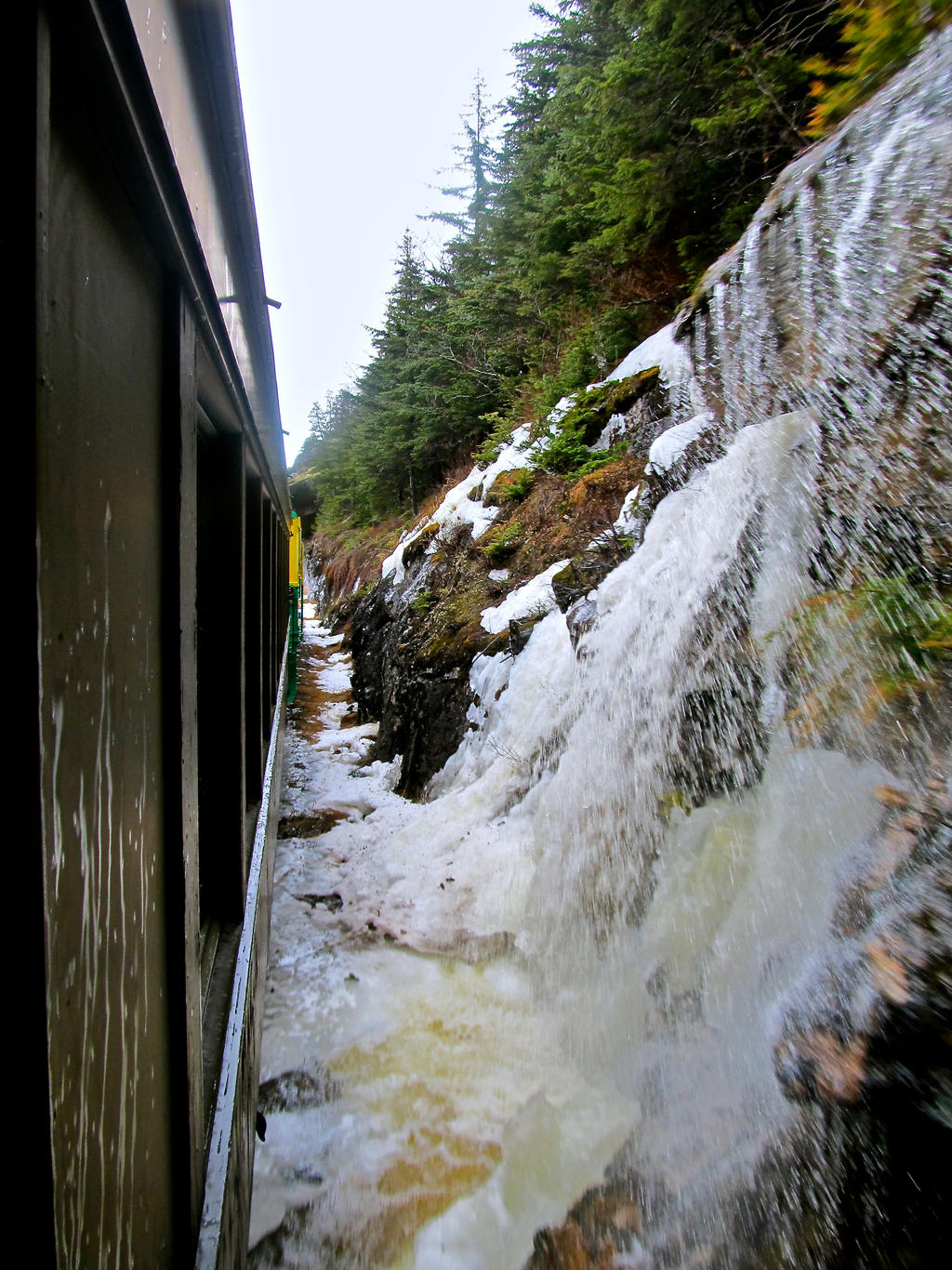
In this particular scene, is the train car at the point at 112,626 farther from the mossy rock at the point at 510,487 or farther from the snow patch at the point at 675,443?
the mossy rock at the point at 510,487

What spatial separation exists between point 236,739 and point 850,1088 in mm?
2695

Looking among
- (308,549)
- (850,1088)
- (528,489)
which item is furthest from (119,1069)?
(308,549)

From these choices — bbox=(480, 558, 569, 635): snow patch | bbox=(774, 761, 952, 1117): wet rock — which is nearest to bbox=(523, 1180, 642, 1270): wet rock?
bbox=(774, 761, 952, 1117): wet rock

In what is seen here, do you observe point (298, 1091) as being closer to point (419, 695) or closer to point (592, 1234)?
point (592, 1234)

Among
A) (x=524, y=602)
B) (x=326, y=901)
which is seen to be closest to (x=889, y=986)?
(x=326, y=901)

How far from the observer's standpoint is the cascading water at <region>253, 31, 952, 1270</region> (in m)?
2.18

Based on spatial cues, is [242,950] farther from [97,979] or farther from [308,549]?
[308,549]

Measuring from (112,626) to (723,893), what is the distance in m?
2.92

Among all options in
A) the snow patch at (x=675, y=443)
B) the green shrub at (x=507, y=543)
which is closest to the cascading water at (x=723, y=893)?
the snow patch at (x=675, y=443)

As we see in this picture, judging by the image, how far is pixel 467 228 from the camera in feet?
98.9

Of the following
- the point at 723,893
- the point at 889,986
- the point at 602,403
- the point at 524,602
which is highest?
the point at 602,403

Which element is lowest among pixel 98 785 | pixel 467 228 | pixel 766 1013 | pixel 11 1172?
pixel 766 1013

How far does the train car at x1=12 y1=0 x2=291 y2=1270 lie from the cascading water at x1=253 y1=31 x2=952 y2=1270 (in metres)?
1.23

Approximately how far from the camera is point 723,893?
3.03 metres
